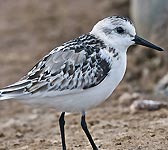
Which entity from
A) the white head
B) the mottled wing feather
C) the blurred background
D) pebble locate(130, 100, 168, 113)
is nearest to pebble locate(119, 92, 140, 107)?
the blurred background

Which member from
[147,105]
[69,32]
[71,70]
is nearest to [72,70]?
[71,70]

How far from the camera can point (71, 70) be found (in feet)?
24.3

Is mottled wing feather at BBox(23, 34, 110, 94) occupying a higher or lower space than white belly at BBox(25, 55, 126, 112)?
higher

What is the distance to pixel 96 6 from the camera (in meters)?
15.0

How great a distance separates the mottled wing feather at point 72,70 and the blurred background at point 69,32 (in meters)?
3.49

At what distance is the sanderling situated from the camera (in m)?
7.30

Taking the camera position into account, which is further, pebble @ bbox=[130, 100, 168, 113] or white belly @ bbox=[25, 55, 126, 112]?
pebble @ bbox=[130, 100, 168, 113]

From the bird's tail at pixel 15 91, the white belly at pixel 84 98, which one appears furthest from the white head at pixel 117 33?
the bird's tail at pixel 15 91

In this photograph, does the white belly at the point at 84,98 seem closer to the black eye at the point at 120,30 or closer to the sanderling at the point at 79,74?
the sanderling at the point at 79,74

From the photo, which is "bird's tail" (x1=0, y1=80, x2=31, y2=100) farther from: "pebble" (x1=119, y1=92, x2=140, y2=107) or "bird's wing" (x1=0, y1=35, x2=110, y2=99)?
"pebble" (x1=119, y1=92, x2=140, y2=107)

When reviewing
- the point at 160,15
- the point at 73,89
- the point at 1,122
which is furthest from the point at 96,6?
the point at 73,89

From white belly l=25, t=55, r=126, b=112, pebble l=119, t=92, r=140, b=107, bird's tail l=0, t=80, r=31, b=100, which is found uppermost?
pebble l=119, t=92, r=140, b=107

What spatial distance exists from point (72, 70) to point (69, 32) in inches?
280

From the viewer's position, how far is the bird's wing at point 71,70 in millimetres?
7336
